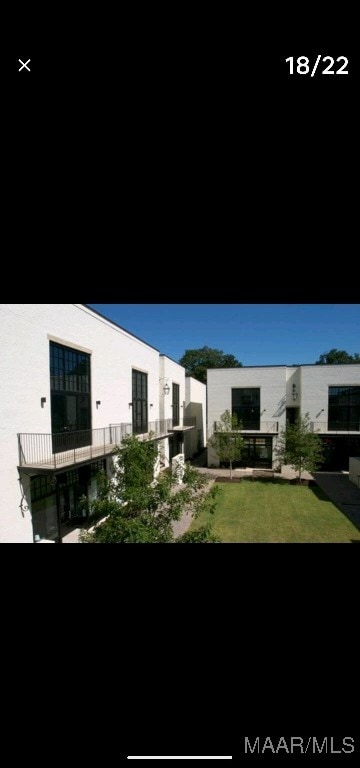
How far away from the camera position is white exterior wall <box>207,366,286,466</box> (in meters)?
16.0

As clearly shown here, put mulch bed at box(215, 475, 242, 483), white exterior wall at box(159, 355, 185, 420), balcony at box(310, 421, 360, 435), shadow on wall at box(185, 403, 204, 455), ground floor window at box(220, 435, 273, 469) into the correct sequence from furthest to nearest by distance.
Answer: shadow on wall at box(185, 403, 204, 455)
ground floor window at box(220, 435, 273, 469)
balcony at box(310, 421, 360, 435)
white exterior wall at box(159, 355, 185, 420)
mulch bed at box(215, 475, 242, 483)

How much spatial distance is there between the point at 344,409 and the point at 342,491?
5.00 metres

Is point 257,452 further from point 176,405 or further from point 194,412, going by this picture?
point 194,412

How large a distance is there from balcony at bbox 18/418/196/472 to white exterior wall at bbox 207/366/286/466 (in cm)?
687

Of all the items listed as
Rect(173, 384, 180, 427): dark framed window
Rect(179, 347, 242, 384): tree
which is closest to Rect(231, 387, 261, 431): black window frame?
Rect(173, 384, 180, 427): dark framed window

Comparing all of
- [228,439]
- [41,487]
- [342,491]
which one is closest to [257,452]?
[228,439]

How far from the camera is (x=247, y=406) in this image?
1636 centimetres

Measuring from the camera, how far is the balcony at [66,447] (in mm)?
5750

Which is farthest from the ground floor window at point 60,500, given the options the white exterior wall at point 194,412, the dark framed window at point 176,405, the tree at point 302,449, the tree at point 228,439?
the white exterior wall at point 194,412

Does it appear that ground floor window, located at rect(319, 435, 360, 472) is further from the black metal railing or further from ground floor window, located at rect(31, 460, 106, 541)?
ground floor window, located at rect(31, 460, 106, 541)
